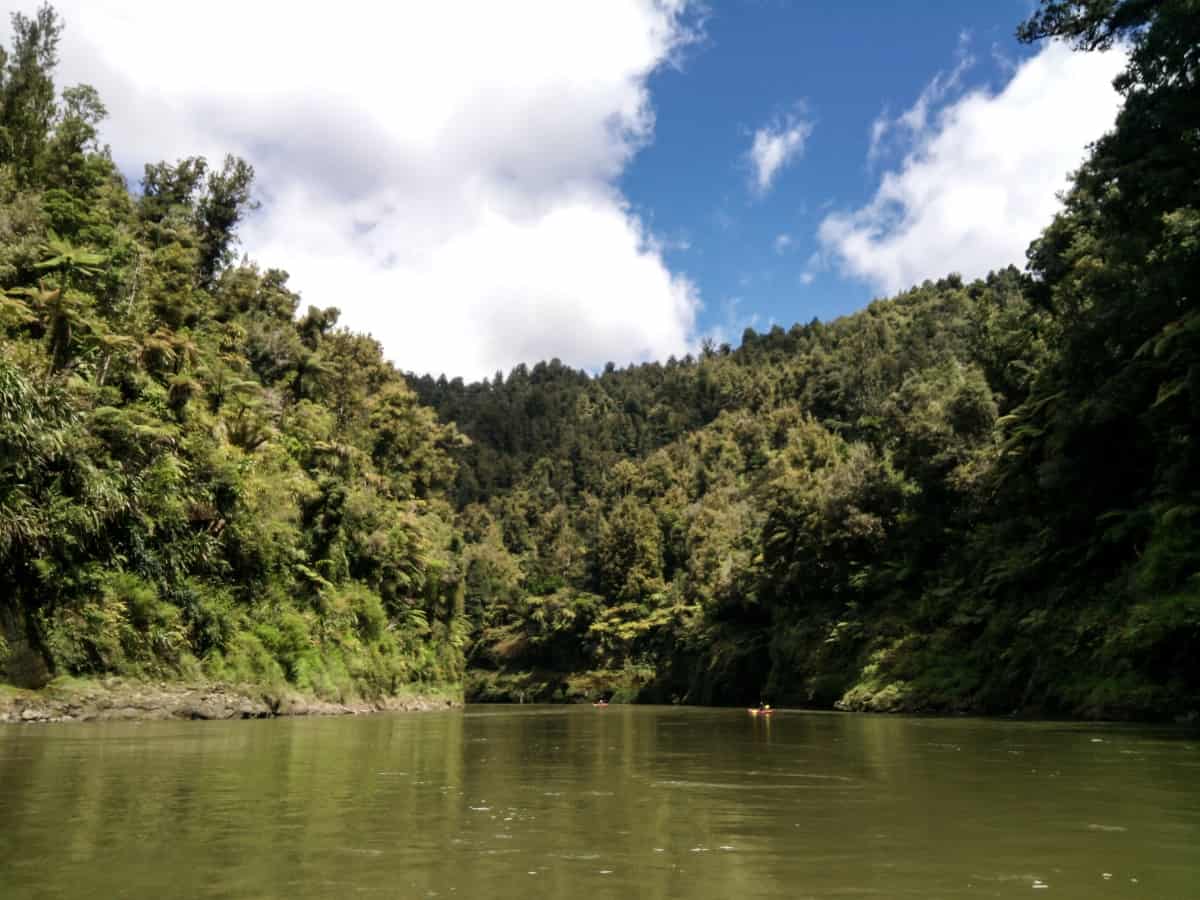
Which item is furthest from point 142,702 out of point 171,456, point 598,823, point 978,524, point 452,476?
point 452,476

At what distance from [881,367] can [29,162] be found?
74.0 m

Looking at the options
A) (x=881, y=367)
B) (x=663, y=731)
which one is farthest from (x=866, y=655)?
(x=881, y=367)

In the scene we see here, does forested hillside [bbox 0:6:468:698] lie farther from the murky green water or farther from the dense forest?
the murky green water

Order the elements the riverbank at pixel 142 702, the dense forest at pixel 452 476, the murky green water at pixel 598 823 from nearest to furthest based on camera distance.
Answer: the murky green water at pixel 598 823
the riverbank at pixel 142 702
the dense forest at pixel 452 476

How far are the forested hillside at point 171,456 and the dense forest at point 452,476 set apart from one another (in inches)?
5.0

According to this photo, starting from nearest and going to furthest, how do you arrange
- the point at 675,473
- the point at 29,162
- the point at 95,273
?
1. the point at 95,273
2. the point at 29,162
3. the point at 675,473

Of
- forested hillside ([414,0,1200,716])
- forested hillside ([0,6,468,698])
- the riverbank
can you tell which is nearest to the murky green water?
the riverbank

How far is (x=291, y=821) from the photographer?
769 cm

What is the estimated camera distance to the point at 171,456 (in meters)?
28.3

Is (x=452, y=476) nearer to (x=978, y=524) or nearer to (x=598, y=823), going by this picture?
(x=978, y=524)

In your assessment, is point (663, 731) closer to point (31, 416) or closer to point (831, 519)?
point (31, 416)

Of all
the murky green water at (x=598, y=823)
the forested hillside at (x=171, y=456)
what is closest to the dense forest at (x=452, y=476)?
the forested hillside at (x=171, y=456)

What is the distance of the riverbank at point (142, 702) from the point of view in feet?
69.3

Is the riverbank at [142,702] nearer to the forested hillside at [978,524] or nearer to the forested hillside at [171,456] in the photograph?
the forested hillside at [171,456]
